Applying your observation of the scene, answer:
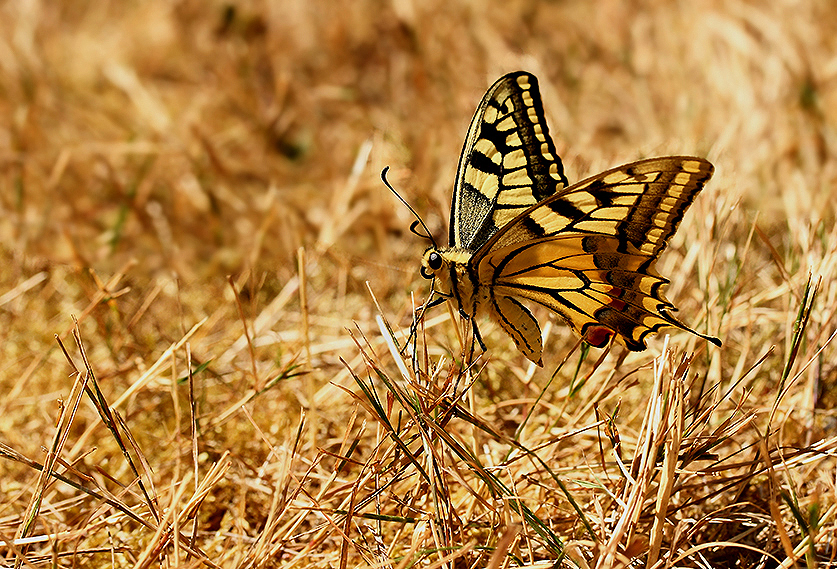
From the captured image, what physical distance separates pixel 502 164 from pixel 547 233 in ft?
0.99

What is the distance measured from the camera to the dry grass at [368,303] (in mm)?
1239

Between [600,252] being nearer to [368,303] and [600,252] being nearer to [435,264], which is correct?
[435,264]

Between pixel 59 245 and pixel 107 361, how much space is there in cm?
101

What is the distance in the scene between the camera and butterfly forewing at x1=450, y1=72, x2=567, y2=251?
174cm

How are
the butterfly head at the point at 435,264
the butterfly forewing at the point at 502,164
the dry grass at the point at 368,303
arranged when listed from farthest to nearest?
the butterfly forewing at the point at 502,164, the butterfly head at the point at 435,264, the dry grass at the point at 368,303

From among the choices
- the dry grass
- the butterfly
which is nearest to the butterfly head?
the butterfly

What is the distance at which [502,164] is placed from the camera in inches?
70.7

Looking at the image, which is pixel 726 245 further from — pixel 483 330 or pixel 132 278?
pixel 132 278

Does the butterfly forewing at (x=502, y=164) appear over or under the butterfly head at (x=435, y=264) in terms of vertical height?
over

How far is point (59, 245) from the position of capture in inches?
113

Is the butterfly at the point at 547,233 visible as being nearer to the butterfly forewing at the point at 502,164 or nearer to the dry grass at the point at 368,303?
the butterfly forewing at the point at 502,164

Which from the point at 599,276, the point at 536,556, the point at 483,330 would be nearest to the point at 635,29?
the point at 483,330

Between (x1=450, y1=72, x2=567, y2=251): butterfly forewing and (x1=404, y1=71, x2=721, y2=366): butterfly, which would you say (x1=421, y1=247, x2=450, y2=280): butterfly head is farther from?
(x1=450, y1=72, x2=567, y2=251): butterfly forewing

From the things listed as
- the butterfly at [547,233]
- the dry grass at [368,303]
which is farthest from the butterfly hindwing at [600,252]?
the dry grass at [368,303]
